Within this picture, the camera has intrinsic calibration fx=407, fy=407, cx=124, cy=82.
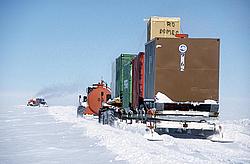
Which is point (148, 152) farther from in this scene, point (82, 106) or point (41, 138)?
point (82, 106)

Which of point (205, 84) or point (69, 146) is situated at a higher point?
point (205, 84)

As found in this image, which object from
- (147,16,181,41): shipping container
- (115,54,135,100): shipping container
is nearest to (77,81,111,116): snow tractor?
(115,54,135,100): shipping container

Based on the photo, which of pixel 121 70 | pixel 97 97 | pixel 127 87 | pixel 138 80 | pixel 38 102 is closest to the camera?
pixel 138 80

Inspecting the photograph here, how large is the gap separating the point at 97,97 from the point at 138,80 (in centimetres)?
1089

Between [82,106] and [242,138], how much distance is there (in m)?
16.0

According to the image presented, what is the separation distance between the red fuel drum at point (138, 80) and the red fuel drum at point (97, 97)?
9.24m

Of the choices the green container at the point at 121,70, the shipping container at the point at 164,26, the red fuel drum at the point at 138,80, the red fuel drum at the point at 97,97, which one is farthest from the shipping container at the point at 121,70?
the red fuel drum at the point at 97,97

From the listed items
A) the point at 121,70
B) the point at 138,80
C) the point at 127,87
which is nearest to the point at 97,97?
the point at 121,70

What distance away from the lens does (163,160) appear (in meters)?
7.79

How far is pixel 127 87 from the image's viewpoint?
18.5 metres

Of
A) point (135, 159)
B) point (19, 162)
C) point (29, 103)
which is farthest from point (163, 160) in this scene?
point (29, 103)

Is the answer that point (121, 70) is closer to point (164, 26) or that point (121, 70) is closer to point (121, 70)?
point (121, 70)

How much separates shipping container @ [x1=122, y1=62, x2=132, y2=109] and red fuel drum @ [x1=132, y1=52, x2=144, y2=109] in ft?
2.17

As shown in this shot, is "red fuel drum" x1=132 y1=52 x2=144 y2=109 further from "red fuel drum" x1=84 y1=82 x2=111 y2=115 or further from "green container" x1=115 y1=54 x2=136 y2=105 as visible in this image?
"red fuel drum" x1=84 y1=82 x2=111 y2=115
